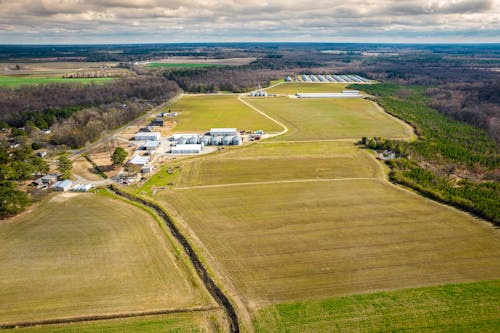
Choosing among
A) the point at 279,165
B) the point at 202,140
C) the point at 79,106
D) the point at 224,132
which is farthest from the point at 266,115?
the point at 79,106

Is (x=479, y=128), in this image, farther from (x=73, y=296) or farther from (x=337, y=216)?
(x=73, y=296)

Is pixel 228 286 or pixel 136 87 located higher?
pixel 136 87

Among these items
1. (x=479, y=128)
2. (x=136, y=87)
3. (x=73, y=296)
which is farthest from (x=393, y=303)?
(x=136, y=87)

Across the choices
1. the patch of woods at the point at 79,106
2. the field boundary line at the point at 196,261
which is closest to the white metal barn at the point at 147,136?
the patch of woods at the point at 79,106

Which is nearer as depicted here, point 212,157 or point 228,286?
point 228,286

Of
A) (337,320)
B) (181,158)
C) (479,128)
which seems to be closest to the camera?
(337,320)

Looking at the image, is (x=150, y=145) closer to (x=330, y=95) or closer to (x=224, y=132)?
(x=224, y=132)
